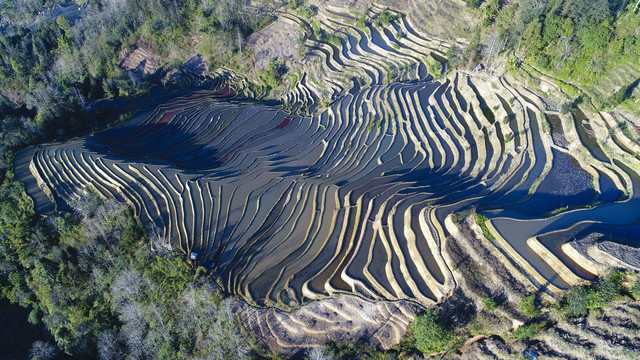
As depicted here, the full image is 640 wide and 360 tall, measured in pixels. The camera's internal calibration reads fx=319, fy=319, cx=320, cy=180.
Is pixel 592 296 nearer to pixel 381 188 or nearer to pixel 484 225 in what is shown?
pixel 484 225

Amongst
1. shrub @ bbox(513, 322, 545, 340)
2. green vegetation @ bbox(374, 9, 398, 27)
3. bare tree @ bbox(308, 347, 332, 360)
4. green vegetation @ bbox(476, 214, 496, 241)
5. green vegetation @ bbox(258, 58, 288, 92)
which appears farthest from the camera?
green vegetation @ bbox(374, 9, 398, 27)

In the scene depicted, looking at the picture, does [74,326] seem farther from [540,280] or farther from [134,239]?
[540,280]

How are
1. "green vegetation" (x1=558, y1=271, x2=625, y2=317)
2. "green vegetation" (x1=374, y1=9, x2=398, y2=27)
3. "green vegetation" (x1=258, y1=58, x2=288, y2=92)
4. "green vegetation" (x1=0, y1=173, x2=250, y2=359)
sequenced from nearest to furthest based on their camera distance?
"green vegetation" (x1=558, y1=271, x2=625, y2=317) < "green vegetation" (x1=0, y1=173, x2=250, y2=359) < "green vegetation" (x1=258, y1=58, x2=288, y2=92) < "green vegetation" (x1=374, y1=9, x2=398, y2=27)

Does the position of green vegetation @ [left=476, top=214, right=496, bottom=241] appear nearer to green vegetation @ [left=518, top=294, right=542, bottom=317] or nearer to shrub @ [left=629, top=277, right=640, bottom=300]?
green vegetation @ [left=518, top=294, right=542, bottom=317]

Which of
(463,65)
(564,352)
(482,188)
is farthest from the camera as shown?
(463,65)

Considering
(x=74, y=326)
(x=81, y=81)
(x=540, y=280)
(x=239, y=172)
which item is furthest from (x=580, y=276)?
(x=81, y=81)

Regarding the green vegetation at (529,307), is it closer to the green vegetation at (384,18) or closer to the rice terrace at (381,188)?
the rice terrace at (381,188)

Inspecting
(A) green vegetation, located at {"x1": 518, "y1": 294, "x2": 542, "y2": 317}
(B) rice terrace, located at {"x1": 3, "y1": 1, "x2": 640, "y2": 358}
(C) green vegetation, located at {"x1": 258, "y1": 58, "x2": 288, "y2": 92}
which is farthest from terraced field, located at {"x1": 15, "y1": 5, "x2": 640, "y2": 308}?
(C) green vegetation, located at {"x1": 258, "y1": 58, "x2": 288, "y2": 92}
